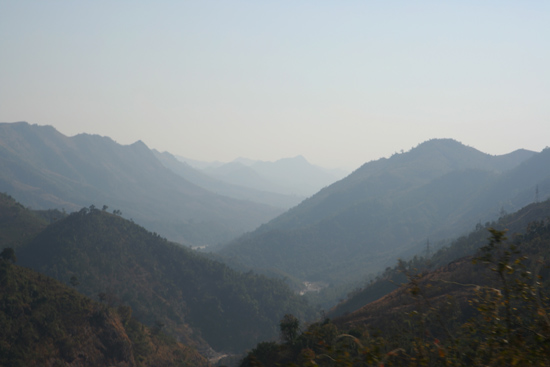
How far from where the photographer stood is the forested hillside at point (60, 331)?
144 feet

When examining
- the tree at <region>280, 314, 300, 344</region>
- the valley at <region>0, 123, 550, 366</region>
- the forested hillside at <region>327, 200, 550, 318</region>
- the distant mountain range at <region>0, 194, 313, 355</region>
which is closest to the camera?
the valley at <region>0, 123, 550, 366</region>

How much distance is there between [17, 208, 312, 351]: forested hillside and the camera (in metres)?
82.1

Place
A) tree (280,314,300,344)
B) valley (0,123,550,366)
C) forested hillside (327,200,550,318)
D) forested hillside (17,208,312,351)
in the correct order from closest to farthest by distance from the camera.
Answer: valley (0,123,550,366)
tree (280,314,300,344)
forested hillside (327,200,550,318)
forested hillside (17,208,312,351)

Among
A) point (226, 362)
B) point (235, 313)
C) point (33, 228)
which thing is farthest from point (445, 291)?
point (33, 228)

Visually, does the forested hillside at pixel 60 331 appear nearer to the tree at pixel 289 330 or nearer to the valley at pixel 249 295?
the valley at pixel 249 295

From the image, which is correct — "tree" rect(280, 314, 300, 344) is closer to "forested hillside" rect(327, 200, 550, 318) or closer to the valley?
the valley

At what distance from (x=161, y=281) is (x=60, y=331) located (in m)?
45.2

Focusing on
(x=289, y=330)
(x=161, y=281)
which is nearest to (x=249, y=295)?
(x=161, y=281)

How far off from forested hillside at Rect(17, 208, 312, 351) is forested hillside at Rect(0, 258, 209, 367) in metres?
19.7

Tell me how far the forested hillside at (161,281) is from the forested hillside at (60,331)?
19.7 meters

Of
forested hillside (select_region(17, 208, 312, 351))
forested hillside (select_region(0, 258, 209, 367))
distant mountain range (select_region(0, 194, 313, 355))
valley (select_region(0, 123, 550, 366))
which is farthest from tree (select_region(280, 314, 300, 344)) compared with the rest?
forested hillside (select_region(17, 208, 312, 351))

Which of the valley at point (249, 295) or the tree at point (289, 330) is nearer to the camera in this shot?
the valley at point (249, 295)

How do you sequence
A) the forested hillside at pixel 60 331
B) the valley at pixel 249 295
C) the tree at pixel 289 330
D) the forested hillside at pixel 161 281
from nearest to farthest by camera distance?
the valley at pixel 249 295, the tree at pixel 289 330, the forested hillside at pixel 60 331, the forested hillside at pixel 161 281

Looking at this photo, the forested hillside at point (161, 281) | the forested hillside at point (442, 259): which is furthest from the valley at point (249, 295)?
the forested hillside at point (442, 259)
